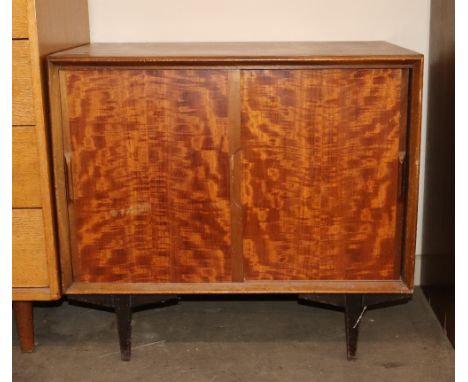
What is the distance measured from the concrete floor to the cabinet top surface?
2.74ft

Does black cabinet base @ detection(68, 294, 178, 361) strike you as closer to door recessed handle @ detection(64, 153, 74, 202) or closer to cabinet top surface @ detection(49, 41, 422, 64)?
door recessed handle @ detection(64, 153, 74, 202)

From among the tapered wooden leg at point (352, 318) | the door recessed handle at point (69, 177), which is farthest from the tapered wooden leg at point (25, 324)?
the tapered wooden leg at point (352, 318)

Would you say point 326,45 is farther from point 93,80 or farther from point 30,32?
point 30,32

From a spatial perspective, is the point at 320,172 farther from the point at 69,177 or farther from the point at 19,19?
the point at 19,19

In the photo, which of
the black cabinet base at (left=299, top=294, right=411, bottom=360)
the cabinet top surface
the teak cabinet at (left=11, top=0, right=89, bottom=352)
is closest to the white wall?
the cabinet top surface

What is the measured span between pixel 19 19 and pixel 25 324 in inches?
34.0

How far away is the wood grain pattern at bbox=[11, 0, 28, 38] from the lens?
1.57 metres

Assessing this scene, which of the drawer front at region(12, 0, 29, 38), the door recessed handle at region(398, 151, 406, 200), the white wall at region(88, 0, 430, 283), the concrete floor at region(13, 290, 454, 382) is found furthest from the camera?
the white wall at region(88, 0, 430, 283)

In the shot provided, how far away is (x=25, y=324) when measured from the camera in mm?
1896

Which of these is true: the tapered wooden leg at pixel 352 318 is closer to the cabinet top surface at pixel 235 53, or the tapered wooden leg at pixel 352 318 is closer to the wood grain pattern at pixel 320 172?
the wood grain pattern at pixel 320 172

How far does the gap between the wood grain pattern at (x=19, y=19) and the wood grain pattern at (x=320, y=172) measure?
21.3 inches

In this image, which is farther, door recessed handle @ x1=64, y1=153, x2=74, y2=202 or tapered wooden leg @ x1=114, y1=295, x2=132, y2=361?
tapered wooden leg @ x1=114, y1=295, x2=132, y2=361

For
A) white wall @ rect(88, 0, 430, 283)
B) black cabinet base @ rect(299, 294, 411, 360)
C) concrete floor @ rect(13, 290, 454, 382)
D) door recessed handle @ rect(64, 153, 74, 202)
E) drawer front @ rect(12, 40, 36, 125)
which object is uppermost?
white wall @ rect(88, 0, 430, 283)

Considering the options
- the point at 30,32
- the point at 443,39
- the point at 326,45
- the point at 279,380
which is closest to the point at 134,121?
the point at 30,32
